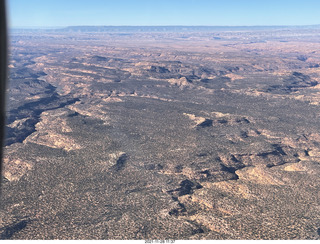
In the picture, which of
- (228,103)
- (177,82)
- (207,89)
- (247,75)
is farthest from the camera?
(247,75)

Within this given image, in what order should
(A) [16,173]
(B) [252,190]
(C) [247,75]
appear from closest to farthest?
(B) [252,190], (A) [16,173], (C) [247,75]

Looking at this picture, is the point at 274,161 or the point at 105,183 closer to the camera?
the point at 105,183

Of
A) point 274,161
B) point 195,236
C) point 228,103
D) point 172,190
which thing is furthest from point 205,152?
point 228,103

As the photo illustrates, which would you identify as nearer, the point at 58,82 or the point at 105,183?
the point at 105,183

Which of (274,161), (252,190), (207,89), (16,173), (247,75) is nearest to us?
(252,190)

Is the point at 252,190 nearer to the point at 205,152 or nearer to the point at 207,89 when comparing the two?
the point at 205,152

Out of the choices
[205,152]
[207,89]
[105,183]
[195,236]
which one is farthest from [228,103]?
[195,236]

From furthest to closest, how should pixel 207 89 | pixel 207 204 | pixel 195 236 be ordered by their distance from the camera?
pixel 207 89 < pixel 207 204 < pixel 195 236

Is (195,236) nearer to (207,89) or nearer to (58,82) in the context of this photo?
(207,89)
